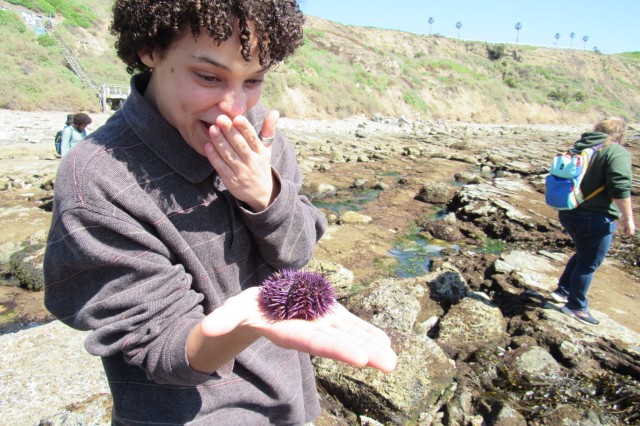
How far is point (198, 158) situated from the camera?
5.12 feet

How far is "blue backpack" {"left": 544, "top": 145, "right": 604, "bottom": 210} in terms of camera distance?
539 cm

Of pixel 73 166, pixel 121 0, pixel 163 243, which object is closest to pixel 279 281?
pixel 163 243

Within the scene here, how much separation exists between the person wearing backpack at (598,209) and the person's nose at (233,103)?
17.4ft

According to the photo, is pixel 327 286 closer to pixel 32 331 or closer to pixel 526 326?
pixel 32 331

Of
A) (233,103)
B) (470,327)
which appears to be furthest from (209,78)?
(470,327)

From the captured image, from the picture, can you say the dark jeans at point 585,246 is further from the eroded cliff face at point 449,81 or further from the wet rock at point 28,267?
the eroded cliff face at point 449,81

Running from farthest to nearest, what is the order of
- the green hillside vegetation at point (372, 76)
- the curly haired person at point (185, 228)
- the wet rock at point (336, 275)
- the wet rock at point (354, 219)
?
the green hillside vegetation at point (372, 76) → the wet rock at point (354, 219) → the wet rock at point (336, 275) → the curly haired person at point (185, 228)

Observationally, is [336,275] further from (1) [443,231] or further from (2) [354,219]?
(1) [443,231]

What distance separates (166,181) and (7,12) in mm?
36600

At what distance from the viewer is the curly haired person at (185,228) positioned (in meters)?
1.31

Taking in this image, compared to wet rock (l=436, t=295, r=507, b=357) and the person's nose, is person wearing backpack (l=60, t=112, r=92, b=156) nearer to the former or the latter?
wet rock (l=436, t=295, r=507, b=357)

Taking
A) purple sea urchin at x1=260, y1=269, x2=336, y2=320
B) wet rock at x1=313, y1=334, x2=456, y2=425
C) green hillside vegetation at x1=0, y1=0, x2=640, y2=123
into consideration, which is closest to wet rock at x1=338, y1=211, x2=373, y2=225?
wet rock at x1=313, y1=334, x2=456, y2=425

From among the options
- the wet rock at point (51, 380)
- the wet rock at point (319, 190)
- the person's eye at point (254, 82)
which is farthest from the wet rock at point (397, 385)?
the wet rock at point (319, 190)

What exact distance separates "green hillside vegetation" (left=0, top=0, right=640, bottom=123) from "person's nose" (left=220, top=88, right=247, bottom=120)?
396 mm
